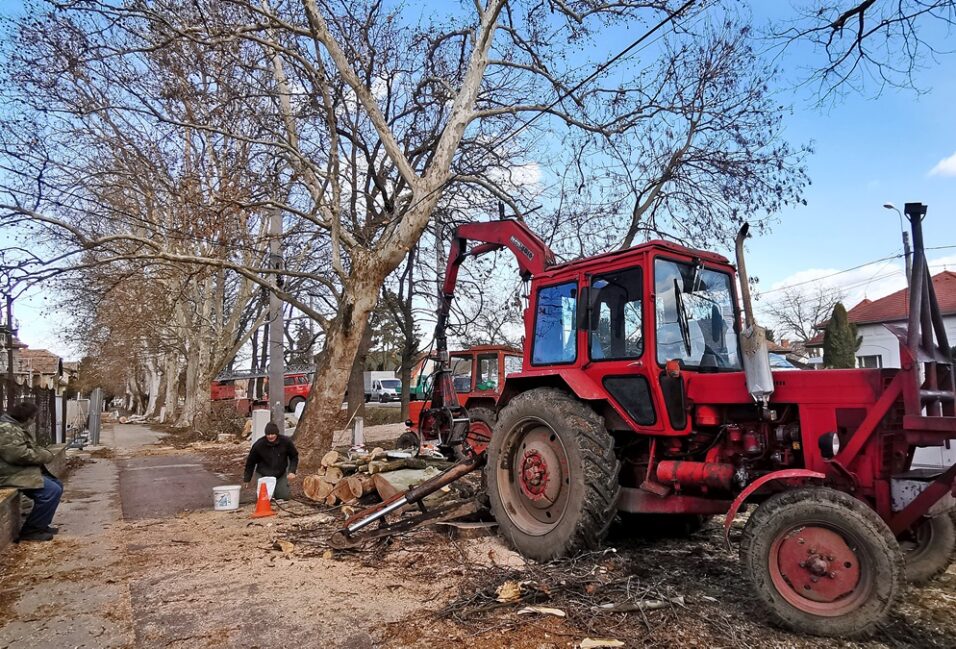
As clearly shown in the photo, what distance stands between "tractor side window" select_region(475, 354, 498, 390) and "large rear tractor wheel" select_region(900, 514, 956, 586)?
8787mm

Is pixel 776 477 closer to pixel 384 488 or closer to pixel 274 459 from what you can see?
pixel 384 488

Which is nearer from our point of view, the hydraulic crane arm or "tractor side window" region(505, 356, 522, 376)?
the hydraulic crane arm

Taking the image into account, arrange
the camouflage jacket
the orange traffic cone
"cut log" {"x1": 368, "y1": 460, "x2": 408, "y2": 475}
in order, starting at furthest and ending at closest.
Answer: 1. "cut log" {"x1": 368, "y1": 460, "x2": 408, "y2": 475}
2. the orange traffic cone
3. the camouflage jacket

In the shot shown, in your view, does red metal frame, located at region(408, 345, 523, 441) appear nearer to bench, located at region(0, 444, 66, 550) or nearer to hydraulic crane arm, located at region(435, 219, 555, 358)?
hydraulic crane arm, located at region(435, 219, 555, 358)

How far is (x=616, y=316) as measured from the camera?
5.69 meters

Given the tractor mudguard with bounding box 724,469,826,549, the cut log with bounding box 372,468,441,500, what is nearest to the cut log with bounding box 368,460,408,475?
the cut log with bounding box 372,468,441,500

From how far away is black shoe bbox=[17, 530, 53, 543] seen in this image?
274 inches

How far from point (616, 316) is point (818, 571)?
2.52m

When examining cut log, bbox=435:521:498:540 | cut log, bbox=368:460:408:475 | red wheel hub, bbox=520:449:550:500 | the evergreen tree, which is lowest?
cut log, bbox=435:521:498:540

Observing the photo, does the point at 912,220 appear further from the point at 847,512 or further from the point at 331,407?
the point at 331,407

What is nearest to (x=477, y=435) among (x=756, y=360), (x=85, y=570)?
(x=85, y=570)

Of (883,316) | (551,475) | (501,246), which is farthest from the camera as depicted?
(883,316)

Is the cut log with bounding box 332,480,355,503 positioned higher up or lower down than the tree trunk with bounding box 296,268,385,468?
lower down

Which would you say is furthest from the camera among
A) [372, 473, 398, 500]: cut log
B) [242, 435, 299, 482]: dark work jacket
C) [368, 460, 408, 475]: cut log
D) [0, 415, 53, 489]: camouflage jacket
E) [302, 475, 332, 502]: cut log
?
[242, 435, 299, 482]: dark work jacket
